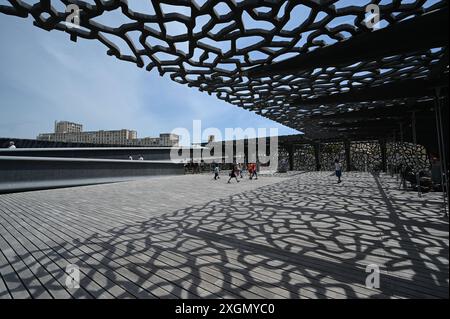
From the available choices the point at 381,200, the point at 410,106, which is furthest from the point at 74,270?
the point at 410,106

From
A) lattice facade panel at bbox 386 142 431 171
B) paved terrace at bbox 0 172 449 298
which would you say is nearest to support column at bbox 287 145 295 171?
lattice facade panel at bbox 386 142 431 171

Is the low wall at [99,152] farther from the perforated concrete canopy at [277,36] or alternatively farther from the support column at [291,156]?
the support column at [291,156]

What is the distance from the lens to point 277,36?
745cm

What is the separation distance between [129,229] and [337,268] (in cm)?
439

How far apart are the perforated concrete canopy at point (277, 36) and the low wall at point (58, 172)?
27.8 feet

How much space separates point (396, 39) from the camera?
11.7ft

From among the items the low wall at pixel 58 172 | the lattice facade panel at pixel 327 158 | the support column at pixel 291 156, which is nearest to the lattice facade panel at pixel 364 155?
the lattice facade panel at pixel 327 158

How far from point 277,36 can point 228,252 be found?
21.4 feet

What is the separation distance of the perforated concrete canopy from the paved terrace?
3.12 m

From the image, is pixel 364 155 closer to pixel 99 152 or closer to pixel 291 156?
pixel 291 156

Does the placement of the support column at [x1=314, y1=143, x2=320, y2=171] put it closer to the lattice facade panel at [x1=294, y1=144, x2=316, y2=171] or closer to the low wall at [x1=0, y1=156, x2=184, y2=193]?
the lattice facade panel at [x1=294, y1=144, x2=316, y2=171]

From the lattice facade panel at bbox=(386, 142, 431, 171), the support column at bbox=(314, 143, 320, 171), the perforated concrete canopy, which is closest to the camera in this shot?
the perforated concrete canopy

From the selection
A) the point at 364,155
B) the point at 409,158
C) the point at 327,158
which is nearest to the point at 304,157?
the point at 327,158

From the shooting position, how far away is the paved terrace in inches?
116
